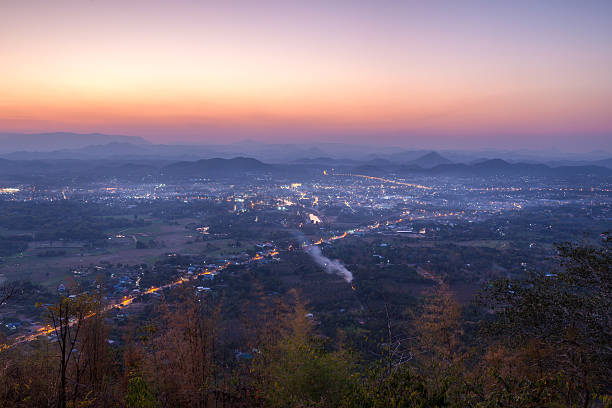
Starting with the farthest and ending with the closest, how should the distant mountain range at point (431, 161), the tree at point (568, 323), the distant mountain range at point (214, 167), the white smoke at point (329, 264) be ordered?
the distant mountain range at point (431, 161) < the distant mountain range at point (214, 167) < the white smoke at point (329, 264) < the tree at point (568, 323)

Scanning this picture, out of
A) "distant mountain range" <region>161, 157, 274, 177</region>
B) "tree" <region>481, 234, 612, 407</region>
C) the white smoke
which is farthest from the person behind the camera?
"distant mountain range" <region>161, 157, 274, 177</region>

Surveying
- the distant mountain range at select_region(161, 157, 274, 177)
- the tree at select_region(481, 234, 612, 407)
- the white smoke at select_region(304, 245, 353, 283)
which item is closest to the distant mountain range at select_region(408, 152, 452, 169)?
the distant mountain range at select_region(161, 157, 274, 177)

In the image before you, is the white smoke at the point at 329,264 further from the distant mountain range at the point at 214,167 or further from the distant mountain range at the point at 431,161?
the distant mountain range at the point at 431,161

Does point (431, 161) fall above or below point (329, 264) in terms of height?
above

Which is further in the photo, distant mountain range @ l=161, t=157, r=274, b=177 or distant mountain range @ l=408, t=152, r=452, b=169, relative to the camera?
distant mountain range @ l=408, t=152, r=452, b=169

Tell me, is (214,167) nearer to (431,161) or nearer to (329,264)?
(329,264)

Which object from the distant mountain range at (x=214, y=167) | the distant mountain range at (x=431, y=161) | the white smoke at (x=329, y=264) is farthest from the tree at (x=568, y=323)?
the distant mountain range at (x=431, y=161)

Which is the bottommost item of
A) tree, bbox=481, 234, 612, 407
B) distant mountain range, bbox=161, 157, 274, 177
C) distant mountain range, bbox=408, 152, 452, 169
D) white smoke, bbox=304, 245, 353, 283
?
white smoke, bbox=304, 245, 353, 283

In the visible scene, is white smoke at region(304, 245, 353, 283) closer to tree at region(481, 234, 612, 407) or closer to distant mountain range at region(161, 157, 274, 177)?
tree at region(481, 234, 612, 407)

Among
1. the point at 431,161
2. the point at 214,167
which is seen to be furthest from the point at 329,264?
the point at 431,161
